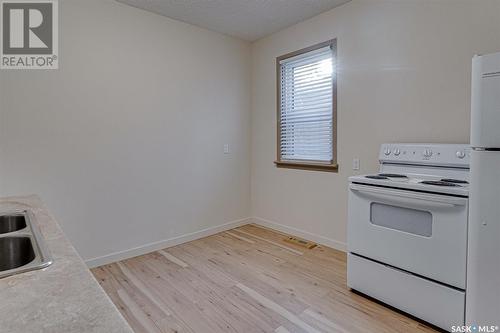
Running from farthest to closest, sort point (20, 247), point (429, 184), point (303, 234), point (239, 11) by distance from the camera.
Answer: point (303, 234), point (239, 11), point (429, 184), point (20, 247)

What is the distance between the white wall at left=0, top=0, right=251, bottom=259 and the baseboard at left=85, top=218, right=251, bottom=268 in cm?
6

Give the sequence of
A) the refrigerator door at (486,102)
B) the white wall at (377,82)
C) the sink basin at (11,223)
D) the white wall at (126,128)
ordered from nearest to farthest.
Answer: the refrigerator door at (486,102), the sink basin at (11,223), the white wall at (377,82), the white wall at (126,128)

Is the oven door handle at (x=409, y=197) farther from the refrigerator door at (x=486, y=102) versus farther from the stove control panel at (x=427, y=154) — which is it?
the stove control panel at (x=427, y=154)

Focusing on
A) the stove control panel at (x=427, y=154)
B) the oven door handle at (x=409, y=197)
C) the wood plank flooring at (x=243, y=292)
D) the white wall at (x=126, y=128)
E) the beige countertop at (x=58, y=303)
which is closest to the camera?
the beige countertop at (x=58, y=303)

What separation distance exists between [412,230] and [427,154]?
28.4 inches

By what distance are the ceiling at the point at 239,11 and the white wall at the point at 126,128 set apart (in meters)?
0.16

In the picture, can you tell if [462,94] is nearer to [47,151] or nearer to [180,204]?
[180,204]

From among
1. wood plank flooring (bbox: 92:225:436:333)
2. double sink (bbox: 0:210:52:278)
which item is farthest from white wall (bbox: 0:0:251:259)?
double sink (bbox: 0:210:52:278)

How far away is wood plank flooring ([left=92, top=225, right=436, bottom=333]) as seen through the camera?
6.04 feet

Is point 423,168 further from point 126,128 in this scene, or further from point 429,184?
point 126,128

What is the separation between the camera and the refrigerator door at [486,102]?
4.56ft

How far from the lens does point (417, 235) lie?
182 centimetres

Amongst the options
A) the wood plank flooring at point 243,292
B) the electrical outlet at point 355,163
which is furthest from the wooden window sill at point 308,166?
the wood plank flooring at point 243,292

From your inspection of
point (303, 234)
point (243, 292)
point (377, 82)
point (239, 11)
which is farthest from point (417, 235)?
point (239, 11)
